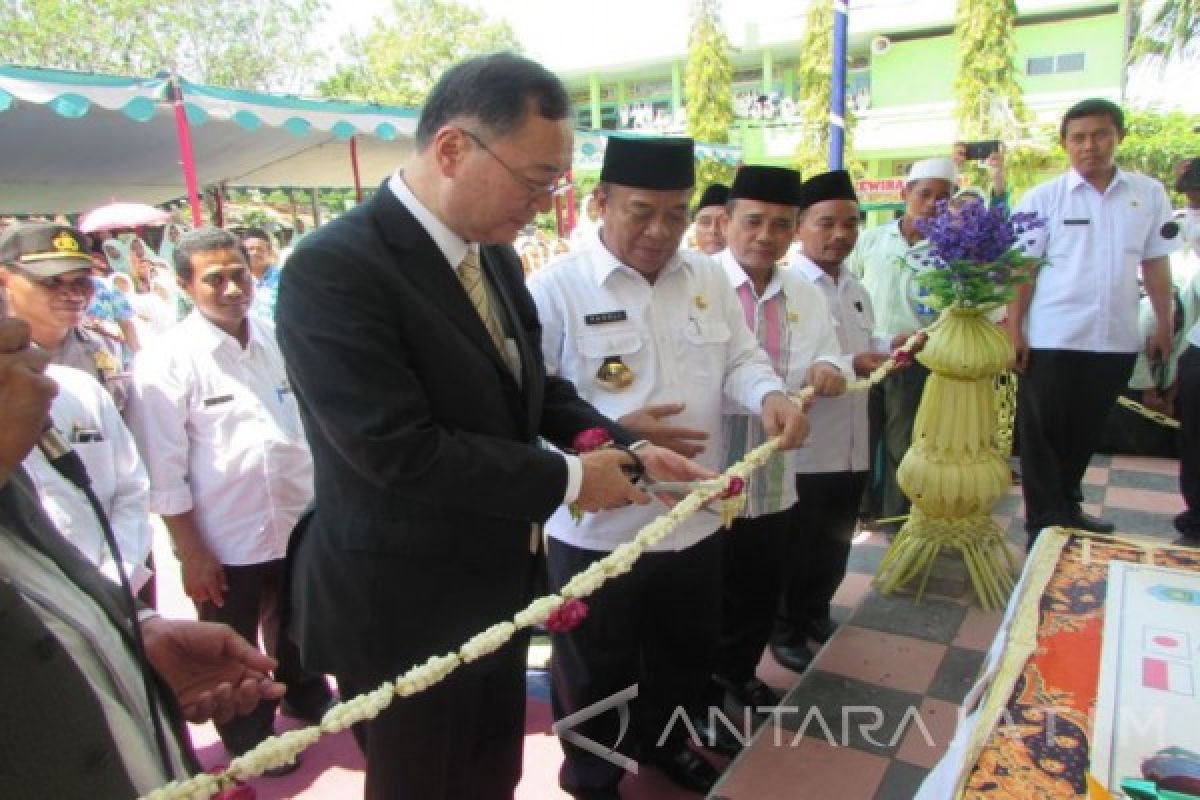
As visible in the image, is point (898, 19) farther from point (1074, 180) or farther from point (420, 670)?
point (420, 670)

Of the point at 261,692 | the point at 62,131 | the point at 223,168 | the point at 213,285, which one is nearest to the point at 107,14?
the point at 223,168

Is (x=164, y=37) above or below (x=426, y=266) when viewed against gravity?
above

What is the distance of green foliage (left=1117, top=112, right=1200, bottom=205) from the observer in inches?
678

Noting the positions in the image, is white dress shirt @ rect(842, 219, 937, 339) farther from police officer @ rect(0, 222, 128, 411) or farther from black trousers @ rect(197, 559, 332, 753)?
Result: police officer @ rect(0, 222, 128, 411)

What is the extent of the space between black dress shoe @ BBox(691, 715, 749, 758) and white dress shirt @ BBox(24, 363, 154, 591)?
1.74 m

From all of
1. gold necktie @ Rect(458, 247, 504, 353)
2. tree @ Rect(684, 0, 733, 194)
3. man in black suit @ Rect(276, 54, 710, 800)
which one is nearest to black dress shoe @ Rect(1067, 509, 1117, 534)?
man in black suit @ Rect(276, 54, 710, 800)

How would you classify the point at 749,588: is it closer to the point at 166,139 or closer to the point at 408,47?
the point at 166,139

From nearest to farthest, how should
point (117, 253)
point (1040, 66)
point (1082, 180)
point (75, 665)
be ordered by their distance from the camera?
point (75, 665) < point (1082, 180) < point (117, 253) < point (1040, 66)

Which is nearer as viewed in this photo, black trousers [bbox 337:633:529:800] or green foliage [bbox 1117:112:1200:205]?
black trousers [bbox 337:633:529:800]

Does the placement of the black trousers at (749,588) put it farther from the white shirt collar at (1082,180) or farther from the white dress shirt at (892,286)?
the white shirt collar at (1082,180)

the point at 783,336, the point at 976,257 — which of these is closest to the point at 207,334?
the point at 783,336

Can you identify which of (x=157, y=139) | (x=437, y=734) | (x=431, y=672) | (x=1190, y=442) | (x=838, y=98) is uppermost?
(x=157, y=139)

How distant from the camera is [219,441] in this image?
260cm

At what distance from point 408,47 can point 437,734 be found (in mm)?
31015
